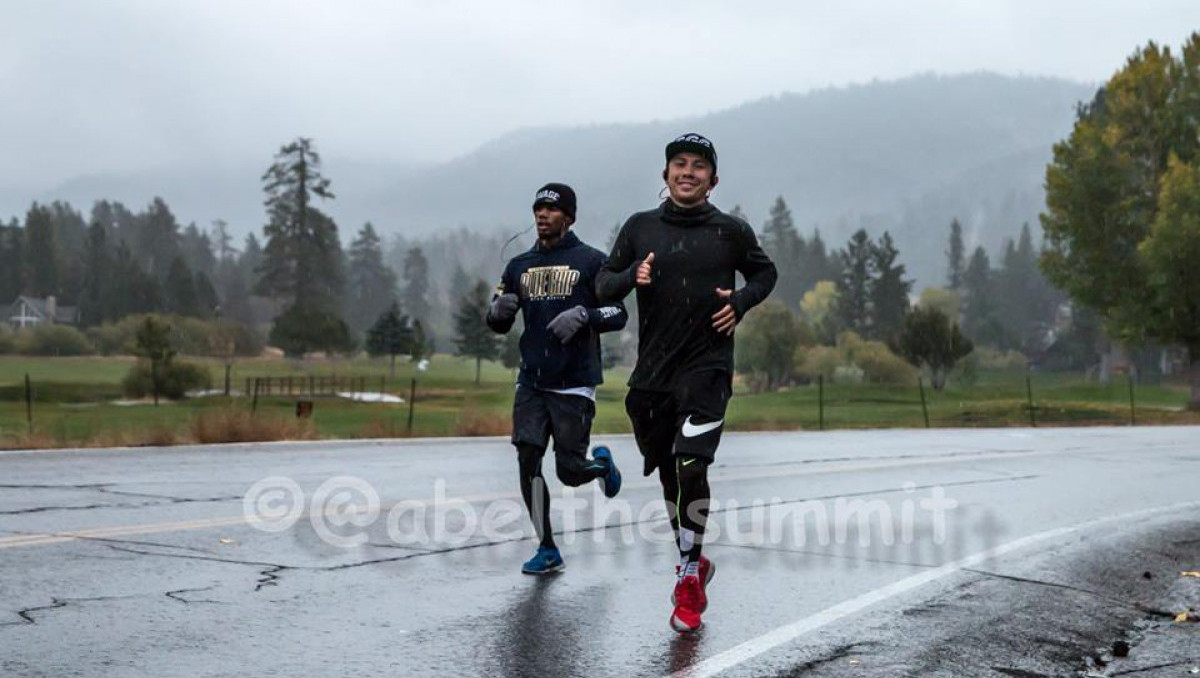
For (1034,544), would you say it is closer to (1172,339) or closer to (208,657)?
(208,657)

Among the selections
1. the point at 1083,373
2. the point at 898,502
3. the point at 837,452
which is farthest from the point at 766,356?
the point at 898,502

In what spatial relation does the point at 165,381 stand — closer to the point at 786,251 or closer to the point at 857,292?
the point at 857,292

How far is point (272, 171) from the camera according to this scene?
107 meters

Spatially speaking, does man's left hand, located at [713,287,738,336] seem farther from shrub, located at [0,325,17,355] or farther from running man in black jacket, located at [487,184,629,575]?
Answer: shrub, located at [0,325,17,355]

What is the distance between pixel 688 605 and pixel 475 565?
1816mm

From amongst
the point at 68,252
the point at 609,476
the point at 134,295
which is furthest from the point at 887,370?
the point at 68,252

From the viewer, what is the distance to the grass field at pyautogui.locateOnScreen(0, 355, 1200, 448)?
22984 millimetres

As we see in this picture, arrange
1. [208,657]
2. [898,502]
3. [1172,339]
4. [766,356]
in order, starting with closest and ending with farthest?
[208,657], [898,502], [1172,339], [766,356]

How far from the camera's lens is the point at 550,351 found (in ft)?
24.0

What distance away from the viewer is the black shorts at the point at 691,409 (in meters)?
6.26

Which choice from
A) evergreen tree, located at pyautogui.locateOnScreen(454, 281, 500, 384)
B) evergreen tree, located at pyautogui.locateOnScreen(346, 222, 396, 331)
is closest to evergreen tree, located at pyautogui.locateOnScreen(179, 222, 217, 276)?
evergreen tree, located at pyautogui.locateOnScreen(346, 222, 396, 331)

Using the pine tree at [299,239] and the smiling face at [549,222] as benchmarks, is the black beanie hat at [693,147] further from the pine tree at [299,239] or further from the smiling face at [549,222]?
the pine tree at [299,239]

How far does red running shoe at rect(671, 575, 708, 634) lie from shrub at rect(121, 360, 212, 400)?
68192mm

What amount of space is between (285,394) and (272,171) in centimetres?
3566
